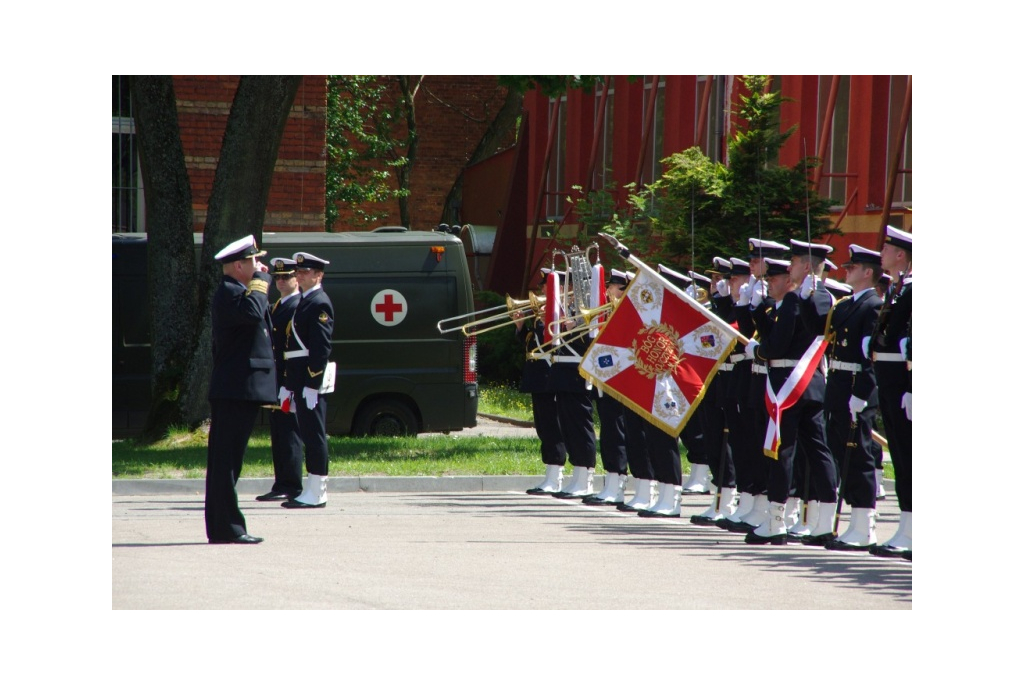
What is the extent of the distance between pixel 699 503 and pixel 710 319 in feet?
8.88

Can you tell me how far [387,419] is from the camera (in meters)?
16.3

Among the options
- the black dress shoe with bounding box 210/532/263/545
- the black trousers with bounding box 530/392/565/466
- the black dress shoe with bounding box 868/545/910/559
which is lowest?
the black dress shoe with bounding box 210/532/263/545

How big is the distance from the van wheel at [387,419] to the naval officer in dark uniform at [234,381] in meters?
7.19

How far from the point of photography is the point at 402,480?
12961 mm

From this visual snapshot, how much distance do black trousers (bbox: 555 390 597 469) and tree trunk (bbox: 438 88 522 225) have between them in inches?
891

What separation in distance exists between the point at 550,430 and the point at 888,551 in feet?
14.1

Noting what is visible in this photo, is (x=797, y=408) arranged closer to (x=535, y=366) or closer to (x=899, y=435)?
(x=899, y=435)

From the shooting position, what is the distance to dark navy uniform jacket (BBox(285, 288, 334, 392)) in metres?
11.1

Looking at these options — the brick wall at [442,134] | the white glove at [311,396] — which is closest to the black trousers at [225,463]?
the white glove at [311,396]

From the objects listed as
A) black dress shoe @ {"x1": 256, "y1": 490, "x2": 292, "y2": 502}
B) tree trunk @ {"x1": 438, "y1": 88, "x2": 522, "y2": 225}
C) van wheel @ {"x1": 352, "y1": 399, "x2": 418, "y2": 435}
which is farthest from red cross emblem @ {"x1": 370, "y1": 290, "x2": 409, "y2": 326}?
tree trunk @ {"x1": 438, "y1": 88, "x2": 522, "y2": 225}

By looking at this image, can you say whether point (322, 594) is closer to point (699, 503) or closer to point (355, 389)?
point (699, 503)

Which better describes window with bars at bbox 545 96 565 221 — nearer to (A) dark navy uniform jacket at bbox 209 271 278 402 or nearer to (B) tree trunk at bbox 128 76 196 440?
(B) tree trunk at bbox 128 76 196 440
